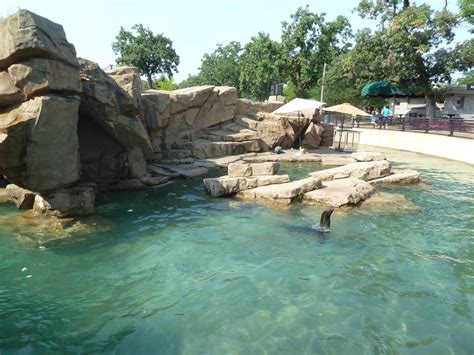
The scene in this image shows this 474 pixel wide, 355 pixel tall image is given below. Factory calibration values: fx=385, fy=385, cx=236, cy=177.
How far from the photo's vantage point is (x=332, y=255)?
764 cm

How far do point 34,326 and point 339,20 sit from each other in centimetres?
3542

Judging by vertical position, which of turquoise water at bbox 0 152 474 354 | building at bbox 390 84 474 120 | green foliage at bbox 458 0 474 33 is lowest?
turquoise water at bbox 0 152 474 354

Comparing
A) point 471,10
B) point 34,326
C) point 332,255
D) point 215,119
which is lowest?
point 34,326

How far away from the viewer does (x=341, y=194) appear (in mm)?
11172

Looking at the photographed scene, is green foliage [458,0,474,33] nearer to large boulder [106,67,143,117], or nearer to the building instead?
the building

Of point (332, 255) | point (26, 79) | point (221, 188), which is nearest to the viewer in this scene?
point (332, 255)

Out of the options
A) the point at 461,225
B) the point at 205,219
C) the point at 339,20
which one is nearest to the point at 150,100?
the point at 205,219

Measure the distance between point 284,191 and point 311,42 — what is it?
2770 cm

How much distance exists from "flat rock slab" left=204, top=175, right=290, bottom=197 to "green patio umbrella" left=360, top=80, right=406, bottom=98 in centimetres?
2063

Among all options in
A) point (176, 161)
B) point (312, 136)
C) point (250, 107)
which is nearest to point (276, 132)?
point (312, 136)

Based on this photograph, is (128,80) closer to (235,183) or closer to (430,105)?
(235,183)

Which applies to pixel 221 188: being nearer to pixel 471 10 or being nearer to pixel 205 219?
pixel 205 219

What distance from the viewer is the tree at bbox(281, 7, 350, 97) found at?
113 feet

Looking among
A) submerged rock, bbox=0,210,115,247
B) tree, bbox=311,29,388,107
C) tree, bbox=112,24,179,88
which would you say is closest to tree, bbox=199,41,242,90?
tree, bbox=112,24,179,88
